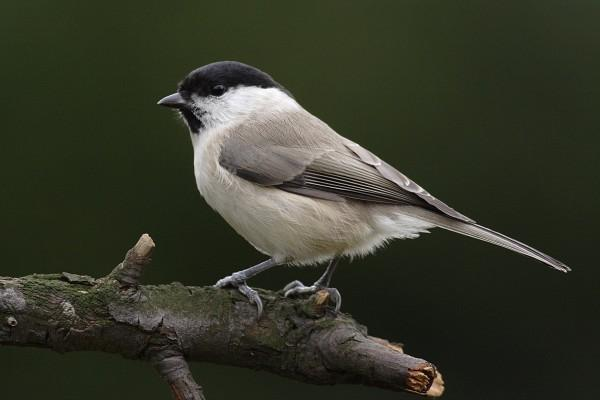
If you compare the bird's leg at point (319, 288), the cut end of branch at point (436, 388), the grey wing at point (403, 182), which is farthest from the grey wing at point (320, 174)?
the cut end of branch at point (436, 388)

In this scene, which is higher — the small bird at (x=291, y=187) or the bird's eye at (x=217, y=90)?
the bird's eye at (x=217, y=90)

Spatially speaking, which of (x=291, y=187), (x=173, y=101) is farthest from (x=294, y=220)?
(x=173, y=101)

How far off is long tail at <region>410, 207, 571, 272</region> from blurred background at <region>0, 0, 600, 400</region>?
0.80 meters

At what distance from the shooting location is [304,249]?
3.23m

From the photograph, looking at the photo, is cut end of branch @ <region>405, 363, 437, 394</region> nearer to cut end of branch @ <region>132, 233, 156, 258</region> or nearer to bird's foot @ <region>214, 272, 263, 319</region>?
bird's foot @ <region>214, 272, 263, 319</region>

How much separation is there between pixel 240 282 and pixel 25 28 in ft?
5.23

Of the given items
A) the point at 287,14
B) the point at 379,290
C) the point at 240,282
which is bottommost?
the point at 379,290

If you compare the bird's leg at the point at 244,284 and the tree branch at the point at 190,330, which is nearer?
the tree branch at the point at 190,330

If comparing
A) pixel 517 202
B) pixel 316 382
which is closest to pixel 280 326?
pixel 316 382

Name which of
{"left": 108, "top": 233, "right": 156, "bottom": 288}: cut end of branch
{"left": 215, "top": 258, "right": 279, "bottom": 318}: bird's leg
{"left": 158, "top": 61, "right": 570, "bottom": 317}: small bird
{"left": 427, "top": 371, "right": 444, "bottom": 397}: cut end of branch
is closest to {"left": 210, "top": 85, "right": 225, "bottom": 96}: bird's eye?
{"left": 158, "top": 61, "right": 570, "bottom": 317}: small bird

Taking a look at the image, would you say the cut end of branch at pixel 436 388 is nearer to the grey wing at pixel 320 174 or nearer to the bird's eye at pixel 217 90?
the grey wing at pixel 320 174

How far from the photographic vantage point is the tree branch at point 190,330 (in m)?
2.53

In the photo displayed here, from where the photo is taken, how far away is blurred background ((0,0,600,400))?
389 cm

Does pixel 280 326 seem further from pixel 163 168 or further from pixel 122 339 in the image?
pixel 163 168
